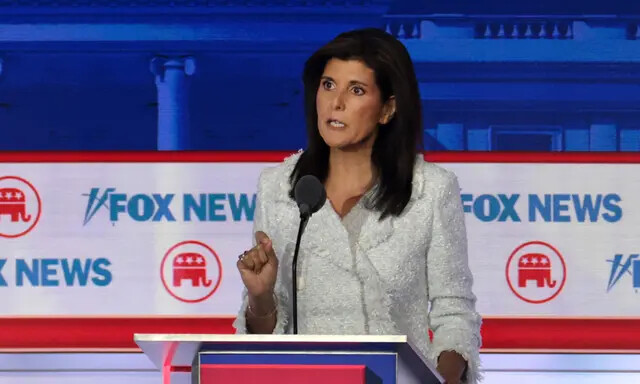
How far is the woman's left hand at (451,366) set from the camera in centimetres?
189

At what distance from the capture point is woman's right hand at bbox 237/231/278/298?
183 centimetres

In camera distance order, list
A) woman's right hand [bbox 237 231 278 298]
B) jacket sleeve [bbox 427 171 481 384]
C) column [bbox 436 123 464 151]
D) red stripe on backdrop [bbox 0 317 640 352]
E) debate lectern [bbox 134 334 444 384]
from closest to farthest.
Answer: debate lectern [bbox 134 334 444 384], woman's right hand [bbox 237 231 278 298], jacket sleeve [bbox 427 171 481 384], red stripe on backdrop [bbox 0 317 640 352], column [bbox 436 123 464 151]

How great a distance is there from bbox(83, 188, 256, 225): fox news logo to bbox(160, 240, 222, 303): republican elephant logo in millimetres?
94

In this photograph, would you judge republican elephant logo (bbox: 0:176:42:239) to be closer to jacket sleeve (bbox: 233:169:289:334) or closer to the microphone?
jacket sleeve (bbox: 233:169:289:334)

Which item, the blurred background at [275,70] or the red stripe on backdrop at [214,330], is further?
the blurred background at [275,70]

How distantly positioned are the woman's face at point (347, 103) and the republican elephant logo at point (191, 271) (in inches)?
66.1

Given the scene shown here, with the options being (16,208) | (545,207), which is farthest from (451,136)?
(16,208)

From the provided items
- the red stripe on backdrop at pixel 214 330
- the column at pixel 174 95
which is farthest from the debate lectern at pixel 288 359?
the column at pixel 174 95

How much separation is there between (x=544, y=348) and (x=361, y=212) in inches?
69.4

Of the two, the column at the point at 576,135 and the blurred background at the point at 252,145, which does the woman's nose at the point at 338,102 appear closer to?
the blurred background at the point at 252,145

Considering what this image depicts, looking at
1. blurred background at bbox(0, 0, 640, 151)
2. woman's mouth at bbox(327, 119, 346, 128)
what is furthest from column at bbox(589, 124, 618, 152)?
woman's mouth at bbox(327, 119, 346, 128)

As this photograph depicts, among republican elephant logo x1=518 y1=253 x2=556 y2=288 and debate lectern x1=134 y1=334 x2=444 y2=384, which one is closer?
debate lectern x1=134 y1=334 x2=444 y2=384

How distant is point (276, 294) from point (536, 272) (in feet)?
5.81

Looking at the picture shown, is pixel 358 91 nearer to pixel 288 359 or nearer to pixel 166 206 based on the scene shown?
pixel 288 359
